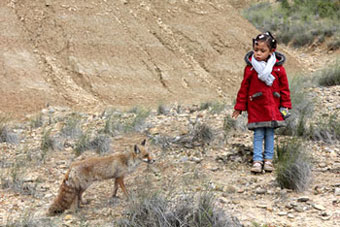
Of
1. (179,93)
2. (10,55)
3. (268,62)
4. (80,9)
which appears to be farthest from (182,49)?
(268,62)

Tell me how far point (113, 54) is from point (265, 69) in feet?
39.1

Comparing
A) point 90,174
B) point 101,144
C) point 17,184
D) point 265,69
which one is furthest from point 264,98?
point 17,184

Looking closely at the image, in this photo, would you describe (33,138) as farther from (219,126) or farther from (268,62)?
(268,62)

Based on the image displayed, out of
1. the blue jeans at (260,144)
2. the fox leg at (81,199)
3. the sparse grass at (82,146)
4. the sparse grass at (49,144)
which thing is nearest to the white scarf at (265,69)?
the blue jeans at (260,144)

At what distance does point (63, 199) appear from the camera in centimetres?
474

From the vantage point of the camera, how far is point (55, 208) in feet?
15.3

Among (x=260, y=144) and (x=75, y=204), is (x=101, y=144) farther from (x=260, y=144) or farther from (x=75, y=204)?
(x=260, y=144)

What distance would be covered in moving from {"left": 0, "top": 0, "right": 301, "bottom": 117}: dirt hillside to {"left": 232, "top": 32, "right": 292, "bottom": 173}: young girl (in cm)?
891

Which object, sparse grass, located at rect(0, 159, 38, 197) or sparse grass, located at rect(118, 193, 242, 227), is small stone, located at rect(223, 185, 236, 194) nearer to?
sparse grass, located at rect(118, 193, 242, 227)

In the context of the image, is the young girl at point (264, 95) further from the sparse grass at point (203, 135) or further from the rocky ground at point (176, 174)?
the sparse grass at point (203, 135)

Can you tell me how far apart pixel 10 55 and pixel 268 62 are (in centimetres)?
1193

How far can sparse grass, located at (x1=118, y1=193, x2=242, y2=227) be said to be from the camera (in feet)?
12.6

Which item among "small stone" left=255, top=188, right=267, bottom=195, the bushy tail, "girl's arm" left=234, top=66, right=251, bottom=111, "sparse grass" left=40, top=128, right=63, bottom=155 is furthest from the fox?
"sparse grass" left=40, top=128, right=63, bottom=155

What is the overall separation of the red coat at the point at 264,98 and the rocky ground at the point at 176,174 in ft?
2.39
